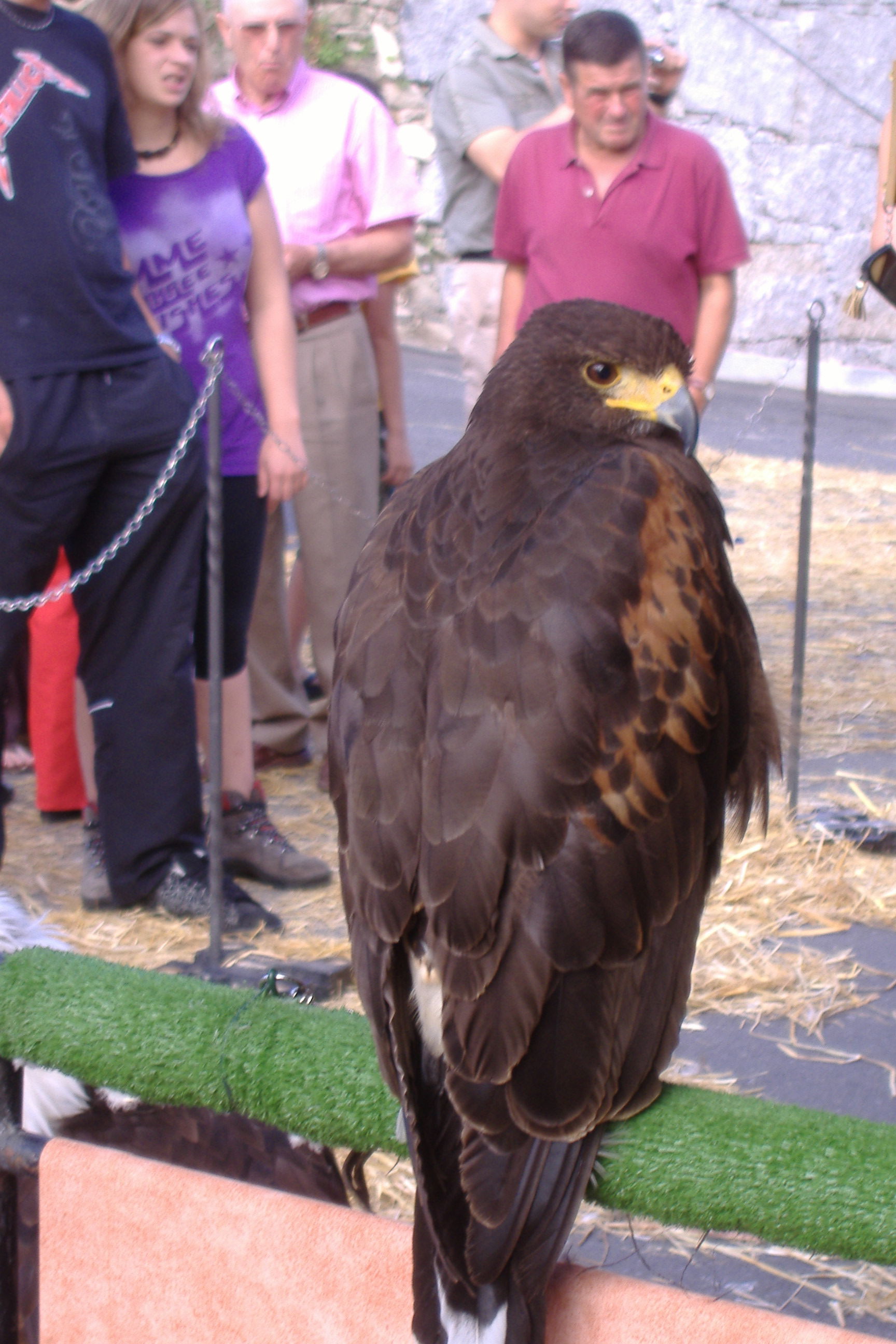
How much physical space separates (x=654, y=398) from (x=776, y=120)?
40.9ft

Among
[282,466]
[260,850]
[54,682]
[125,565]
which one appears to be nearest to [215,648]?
[125,565]

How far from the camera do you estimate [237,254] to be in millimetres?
3604

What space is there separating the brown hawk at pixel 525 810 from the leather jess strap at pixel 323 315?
8.61 ft

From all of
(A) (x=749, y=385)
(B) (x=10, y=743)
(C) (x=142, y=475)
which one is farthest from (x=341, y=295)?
(A) (x=749, y=385)

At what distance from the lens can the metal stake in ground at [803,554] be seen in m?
4.12

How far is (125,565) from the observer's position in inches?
134

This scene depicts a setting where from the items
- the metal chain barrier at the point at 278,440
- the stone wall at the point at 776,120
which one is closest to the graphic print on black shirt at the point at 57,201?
the metal chain barrier at the point at 278,440

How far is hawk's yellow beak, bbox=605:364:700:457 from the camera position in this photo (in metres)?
2.15

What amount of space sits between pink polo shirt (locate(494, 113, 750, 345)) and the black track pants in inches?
48.5

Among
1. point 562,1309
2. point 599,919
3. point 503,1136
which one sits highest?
point 599,919

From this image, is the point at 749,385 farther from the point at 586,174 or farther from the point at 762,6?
the point at 586,174

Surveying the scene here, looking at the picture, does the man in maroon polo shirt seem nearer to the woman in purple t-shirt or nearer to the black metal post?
the woman in purple t-shirt

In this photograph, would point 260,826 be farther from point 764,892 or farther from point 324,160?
point 324,160

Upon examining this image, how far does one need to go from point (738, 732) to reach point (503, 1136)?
0.73m
